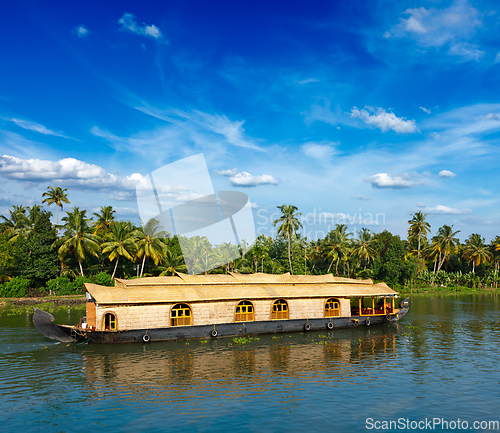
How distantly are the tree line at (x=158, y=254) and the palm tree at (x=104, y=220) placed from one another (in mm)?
155

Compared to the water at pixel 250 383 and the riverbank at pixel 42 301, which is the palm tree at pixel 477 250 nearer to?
the water at pixel 250 383

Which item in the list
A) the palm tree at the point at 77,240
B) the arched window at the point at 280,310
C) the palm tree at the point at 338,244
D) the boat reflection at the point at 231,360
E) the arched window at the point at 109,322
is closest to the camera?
the boat reflection at the point at 231,360

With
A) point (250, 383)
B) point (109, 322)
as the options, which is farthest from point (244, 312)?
point (250, 383)

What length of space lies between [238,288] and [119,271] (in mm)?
35985

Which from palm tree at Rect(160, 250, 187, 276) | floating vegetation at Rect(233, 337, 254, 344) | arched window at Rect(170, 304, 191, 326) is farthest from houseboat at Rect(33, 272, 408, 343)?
palm tree at Rect(160, 250, 187, 276)

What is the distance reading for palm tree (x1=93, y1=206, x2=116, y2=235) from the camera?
196 ft

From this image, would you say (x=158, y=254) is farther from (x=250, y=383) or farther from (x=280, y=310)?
(x=250, y=383)

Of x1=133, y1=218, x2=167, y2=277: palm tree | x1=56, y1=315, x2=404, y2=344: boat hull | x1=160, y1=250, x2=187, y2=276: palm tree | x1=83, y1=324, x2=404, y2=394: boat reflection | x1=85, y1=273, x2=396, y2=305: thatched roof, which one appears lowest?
x1=83, y1=324, x2=404, y2=394: boat reflection

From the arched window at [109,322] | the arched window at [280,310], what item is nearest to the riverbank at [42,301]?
the arched window at [109,322]

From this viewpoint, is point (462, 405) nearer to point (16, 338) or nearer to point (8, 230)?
point (16, 338)

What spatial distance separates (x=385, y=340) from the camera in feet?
89.0

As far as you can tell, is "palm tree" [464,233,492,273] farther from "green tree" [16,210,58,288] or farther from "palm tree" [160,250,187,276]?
"green tree" [16,210,58,288]

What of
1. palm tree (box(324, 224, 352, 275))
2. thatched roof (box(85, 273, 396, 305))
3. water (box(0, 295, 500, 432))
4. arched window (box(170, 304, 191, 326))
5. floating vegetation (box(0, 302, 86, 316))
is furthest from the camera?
palm tree (box(324, 224, 352, 275))

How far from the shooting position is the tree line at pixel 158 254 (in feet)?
168
